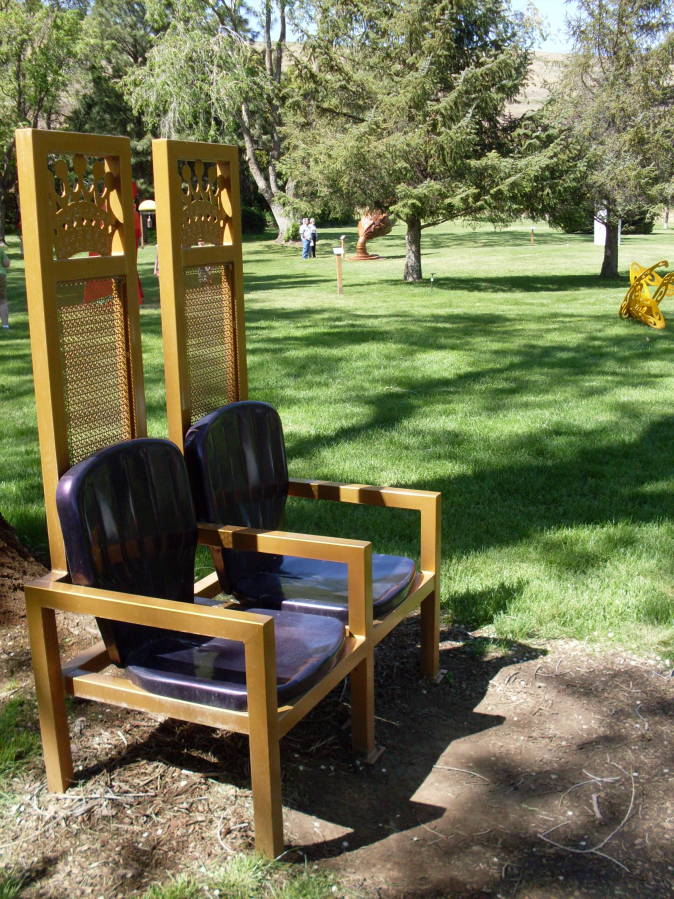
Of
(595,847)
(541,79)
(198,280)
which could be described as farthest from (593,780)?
(541,79)

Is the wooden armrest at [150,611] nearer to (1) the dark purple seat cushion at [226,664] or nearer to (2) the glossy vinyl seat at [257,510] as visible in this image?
(1) the dark purple seat cushion at [226,664]

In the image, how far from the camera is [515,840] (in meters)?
2.59

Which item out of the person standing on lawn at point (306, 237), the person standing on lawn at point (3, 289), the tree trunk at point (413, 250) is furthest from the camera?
the person standing on lawn at point (306, 237)

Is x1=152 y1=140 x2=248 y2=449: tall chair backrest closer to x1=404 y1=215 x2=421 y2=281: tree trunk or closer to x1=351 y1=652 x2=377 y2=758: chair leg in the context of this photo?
x1=351 y1=652 x2=377 y2=758: chair leg

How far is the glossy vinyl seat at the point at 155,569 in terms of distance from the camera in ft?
8.39

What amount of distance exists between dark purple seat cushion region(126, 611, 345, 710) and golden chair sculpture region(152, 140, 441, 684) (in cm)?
27

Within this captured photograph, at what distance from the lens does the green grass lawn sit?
14.3ft

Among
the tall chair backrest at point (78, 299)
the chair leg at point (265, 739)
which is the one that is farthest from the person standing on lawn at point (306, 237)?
the chair leg at point (265, 739)

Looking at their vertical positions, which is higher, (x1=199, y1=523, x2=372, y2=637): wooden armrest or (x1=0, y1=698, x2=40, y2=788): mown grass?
(x1=199, y1=523, x2=372, y2=637): wooden armrest

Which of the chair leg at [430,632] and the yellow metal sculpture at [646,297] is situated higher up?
the yellow metal sculpture at [646,297]

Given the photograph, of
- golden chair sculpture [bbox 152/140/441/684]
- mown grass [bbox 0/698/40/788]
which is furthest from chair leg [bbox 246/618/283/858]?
mown grass [bbox 0/698/40/788]

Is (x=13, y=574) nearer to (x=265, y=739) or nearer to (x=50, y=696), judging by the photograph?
(x=50, y=696)

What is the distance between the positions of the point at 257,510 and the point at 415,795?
4.24 feet

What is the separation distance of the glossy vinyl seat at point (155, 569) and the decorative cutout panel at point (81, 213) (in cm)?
67
